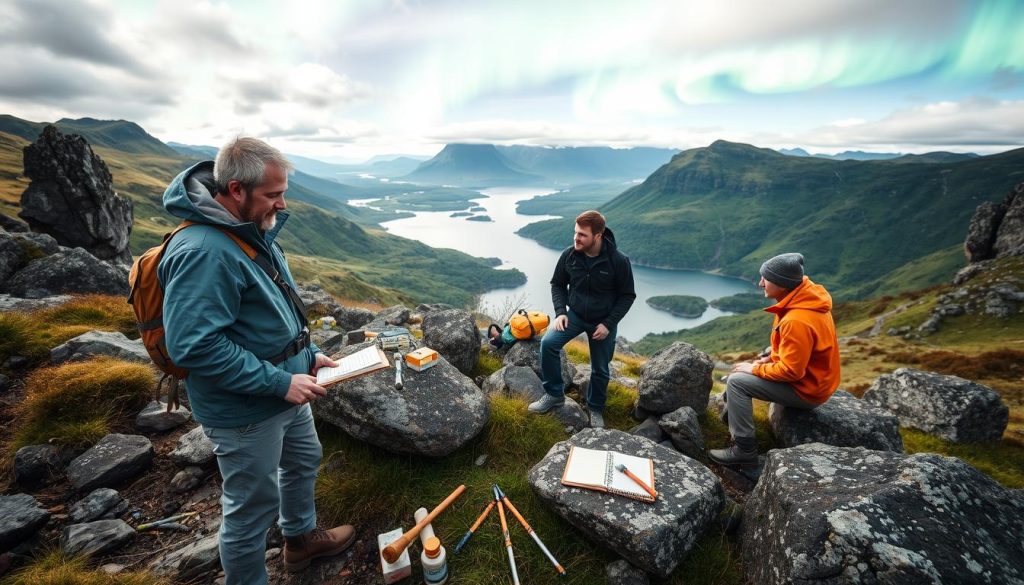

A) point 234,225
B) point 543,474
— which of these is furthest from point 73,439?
point 543,474

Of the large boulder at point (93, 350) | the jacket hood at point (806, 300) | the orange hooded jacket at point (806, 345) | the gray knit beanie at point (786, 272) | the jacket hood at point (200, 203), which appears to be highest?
the jacket hood at point (200, 203)

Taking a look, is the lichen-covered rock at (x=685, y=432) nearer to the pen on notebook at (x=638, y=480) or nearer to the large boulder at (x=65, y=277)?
the pen on notebook at (x=638, y=480)

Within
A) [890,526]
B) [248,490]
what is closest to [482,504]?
[248,490]

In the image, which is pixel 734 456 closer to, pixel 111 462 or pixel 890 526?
pixel 890 526

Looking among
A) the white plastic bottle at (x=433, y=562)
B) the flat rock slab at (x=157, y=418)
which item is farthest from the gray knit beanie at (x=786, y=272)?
the flat rock slab at (x=157, y=418)

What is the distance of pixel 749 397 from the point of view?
634 centimetres

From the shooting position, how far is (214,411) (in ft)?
11.0

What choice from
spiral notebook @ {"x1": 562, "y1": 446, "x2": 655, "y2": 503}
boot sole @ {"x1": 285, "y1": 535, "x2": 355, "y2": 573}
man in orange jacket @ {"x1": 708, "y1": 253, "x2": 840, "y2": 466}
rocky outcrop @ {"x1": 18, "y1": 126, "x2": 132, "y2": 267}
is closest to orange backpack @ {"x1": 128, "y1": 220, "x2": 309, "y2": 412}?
boot sole @ {"x1": 285, "y1": 535, "x2": 355, "y2": 573}

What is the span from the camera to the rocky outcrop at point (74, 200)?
29016 mm

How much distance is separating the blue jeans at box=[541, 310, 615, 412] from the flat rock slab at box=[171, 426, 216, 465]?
5.26 m

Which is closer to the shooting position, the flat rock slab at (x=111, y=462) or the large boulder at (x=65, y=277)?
the flat rock slab at (x=111, y=462)

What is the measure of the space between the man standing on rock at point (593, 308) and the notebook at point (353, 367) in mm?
3158

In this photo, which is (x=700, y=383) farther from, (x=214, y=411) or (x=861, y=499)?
(x=214, y=411)

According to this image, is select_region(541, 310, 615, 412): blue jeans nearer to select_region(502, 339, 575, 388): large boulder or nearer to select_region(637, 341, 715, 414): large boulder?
select_region(637, 341, 715, 414): large boulder
